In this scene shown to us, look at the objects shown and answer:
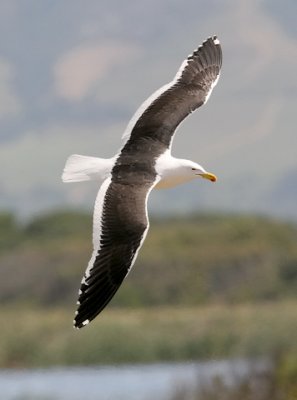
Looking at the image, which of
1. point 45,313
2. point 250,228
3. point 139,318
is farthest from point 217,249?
point 139,318

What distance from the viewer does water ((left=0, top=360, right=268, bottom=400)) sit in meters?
16.4

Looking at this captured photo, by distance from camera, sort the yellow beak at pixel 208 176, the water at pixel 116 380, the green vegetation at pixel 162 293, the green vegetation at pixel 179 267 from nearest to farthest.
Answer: the yellow beak at pixel 208 176
the water at pixel 116 380
the green vegetation at pixel 162 293
the green vegetation at pixel 179 267

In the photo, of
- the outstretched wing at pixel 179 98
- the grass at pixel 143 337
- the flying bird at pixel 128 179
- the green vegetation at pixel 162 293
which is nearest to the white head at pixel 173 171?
the flying bird at pixel 128 179

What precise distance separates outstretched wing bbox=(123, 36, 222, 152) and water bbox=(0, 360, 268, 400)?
3.35m

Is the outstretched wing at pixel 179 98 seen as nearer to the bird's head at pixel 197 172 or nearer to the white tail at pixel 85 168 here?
the bird's head at pixel 197 172

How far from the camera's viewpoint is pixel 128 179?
38.1 feet

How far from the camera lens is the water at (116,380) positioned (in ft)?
53.9

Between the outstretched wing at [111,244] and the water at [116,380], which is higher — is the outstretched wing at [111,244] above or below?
below

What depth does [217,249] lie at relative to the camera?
33.7 m

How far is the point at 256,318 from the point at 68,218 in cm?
1796

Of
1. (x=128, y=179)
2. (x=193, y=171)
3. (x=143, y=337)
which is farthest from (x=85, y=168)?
(x=143, y=337)

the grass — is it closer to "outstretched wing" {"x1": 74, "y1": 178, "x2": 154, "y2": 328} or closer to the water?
the water

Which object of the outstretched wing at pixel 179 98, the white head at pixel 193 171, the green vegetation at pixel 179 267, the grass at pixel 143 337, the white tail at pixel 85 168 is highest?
the green vegetation at pixel 179 267

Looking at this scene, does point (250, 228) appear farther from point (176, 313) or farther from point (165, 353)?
point (165, 353)
